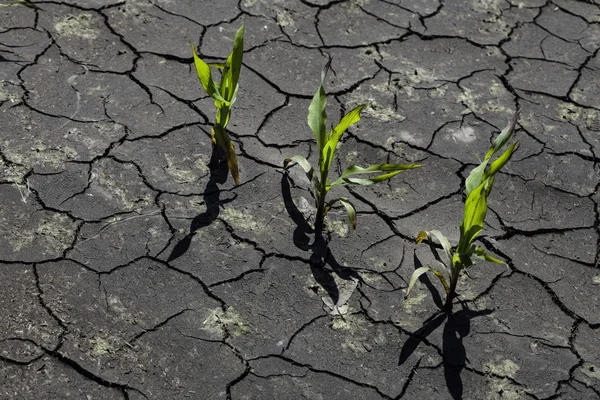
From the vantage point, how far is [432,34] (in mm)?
4445

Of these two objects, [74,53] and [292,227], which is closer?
[292,227]

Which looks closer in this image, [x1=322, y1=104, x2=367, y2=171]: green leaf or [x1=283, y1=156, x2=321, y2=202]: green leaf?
[x1=322, y1=104, x2=367, y2=171]: green leaf

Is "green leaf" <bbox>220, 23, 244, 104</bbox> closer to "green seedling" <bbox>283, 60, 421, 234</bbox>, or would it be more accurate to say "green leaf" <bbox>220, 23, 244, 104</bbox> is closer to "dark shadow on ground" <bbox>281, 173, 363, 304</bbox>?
"green seedling" <bbox>283, 60, 421, 234</bbox>

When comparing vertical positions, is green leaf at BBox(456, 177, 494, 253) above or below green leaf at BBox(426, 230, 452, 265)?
above

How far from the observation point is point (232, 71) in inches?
130

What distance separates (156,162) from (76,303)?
0.78 meters

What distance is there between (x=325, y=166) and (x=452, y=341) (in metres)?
0.79

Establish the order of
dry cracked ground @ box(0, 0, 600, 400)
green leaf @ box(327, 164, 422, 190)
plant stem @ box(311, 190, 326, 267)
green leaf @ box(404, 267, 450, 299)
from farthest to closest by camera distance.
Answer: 1. plant stem @ box(311, 190, 326, 267)
2. green leaf @ box(327, 164, 422, 190)
3. green leaf @ box(404, 267, 450, 299)
4. dry cracked ground @ box(0, 0, 600, 400)

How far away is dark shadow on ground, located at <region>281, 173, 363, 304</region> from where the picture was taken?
124 inches

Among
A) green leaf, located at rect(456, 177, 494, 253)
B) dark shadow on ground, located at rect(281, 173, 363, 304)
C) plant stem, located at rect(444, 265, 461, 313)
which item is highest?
green leaf, located at rect(456, 177, 494, 253)

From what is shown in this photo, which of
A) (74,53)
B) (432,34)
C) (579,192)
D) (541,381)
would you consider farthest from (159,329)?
(432,34)

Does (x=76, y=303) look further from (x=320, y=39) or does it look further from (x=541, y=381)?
(x=320, y=39)

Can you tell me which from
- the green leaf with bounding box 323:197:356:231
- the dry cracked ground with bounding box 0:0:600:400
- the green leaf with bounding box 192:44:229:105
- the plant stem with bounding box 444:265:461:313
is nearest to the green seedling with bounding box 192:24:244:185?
the green leaf with bounding box 192:44:229:105

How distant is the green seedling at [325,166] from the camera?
3.14m
